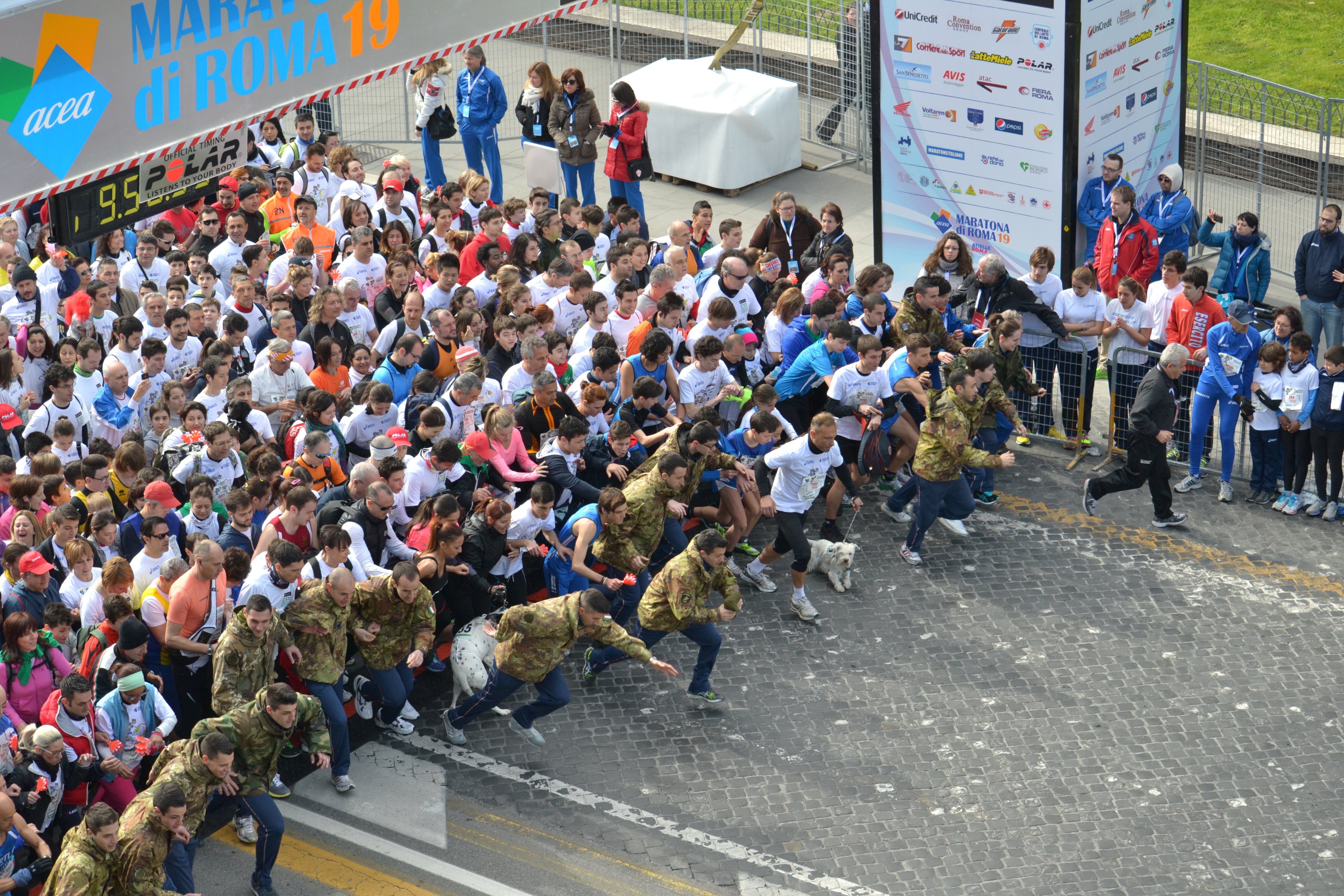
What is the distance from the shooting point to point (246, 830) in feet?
30.2

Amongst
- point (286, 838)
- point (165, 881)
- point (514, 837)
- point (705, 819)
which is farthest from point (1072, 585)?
point (165, 881)

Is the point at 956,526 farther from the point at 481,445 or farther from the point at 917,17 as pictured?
the point at 917,17

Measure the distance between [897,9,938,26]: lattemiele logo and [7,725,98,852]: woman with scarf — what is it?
34.2ft

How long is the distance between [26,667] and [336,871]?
2176 millimetres

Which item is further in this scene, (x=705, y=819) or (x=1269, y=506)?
(x=1269, y=506)

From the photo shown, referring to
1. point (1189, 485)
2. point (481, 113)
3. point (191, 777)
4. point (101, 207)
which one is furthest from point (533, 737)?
point (481, 113)

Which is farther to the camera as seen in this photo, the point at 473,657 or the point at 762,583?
the point at 762,583

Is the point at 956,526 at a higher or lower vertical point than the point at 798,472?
lower

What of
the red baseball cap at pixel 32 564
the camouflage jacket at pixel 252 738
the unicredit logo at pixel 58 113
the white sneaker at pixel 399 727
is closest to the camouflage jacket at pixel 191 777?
the camouflage jacket at pixel 252 738

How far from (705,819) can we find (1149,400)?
522cm

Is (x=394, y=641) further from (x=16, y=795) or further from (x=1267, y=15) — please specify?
(x=1267, y=15)

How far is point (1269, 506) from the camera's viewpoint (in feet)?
41.6

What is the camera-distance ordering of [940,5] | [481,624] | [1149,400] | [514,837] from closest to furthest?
[514,837]
[481,624]
[1149,400]
[940,5]

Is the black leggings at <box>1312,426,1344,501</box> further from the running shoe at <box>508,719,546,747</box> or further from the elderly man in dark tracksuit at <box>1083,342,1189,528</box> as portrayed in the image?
the running shoe at <box>508,719,546,747</box>
